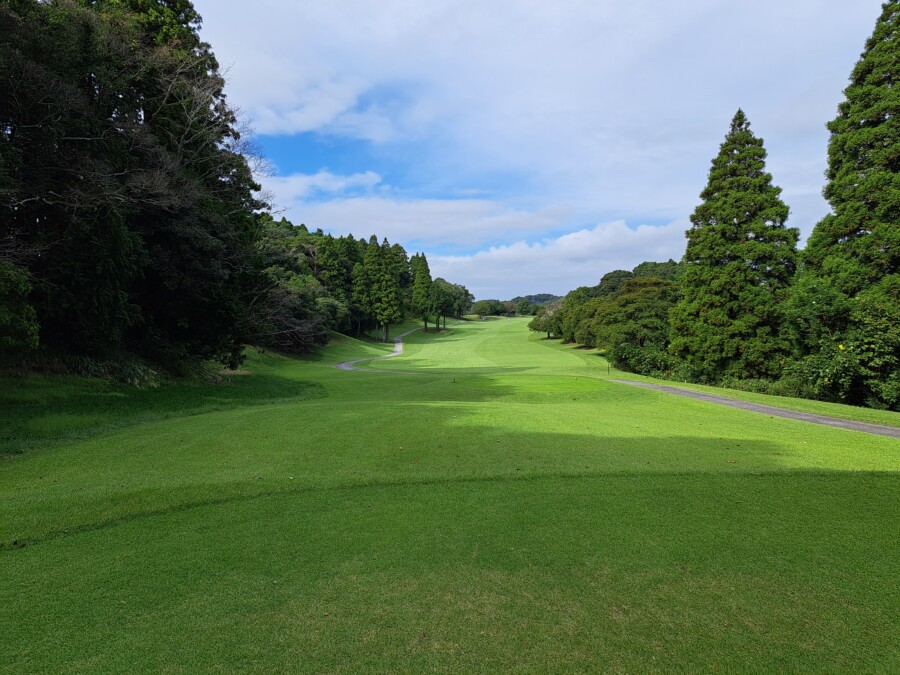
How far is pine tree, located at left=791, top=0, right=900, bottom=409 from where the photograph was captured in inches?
561

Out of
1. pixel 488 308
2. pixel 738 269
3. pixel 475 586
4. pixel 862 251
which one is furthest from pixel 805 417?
pixel 488 308

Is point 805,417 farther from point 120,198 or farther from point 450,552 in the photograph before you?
point 120,198

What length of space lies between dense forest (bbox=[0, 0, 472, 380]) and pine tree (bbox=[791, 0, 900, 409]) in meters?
22.0

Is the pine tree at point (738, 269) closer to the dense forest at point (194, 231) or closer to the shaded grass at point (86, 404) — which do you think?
the dense forest at point (194, 231)

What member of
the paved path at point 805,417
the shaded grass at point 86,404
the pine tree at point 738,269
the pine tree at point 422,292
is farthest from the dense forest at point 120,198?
the pine tree at point 422,292

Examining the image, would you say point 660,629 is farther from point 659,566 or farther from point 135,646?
point 135,646

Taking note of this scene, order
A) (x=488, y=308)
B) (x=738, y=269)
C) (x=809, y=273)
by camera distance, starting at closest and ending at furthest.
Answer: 1. (x=809, y=273)
2. (x=738, y=269)
3. (x=488, y=308)

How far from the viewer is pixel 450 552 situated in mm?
3512

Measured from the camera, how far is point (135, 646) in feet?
8.00

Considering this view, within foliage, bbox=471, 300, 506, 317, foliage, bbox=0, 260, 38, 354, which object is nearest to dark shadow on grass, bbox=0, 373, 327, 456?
foliage, bbox=0, 260, 38, 354

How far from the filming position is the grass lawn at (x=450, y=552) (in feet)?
7.98

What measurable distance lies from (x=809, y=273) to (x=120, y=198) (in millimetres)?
24119

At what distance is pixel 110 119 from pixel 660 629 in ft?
58.7

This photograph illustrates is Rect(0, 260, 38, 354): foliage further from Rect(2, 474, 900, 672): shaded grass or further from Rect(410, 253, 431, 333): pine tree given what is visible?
Rect(410, 253, 431, 333): pine tree
